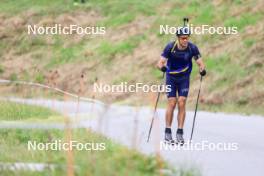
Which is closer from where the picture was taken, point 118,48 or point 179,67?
point 179,67

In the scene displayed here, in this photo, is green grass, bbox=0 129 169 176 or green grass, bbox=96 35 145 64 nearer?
green grass, bbox=0 129 169 176

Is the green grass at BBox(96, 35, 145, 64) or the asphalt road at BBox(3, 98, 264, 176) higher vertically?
the green grass at BBox(96, 35, 145, 64)

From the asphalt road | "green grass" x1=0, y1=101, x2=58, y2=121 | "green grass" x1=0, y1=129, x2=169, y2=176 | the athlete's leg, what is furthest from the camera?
"green grass" x1=0, y1=101, x2=58, y2=121

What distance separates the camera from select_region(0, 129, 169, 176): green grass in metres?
8.70

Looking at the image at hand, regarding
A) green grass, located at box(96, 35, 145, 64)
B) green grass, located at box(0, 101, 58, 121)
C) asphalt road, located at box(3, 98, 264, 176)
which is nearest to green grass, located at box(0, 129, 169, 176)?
asphalt road, located at box(3, 98, 264, 176)

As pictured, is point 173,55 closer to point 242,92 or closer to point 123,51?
point 242,92

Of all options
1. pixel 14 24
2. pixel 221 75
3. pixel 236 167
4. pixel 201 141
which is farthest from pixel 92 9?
pixel 236 167

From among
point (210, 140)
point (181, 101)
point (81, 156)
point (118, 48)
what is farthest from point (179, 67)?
point (118, 48)

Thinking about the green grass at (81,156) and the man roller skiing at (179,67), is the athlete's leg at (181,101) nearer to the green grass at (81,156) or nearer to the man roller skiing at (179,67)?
the man roller skiing at (179,67)

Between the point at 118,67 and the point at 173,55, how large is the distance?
20398mm

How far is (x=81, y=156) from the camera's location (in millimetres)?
9969

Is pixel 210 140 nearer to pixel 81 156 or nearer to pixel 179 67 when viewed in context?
pixel 179 67

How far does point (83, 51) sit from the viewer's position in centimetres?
3694

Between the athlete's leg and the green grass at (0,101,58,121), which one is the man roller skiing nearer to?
the athlete's leg
